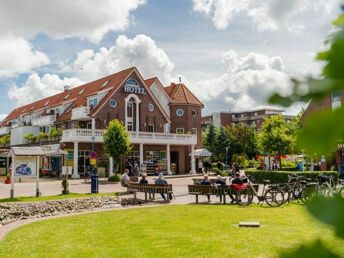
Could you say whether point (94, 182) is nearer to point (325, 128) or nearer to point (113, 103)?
point (113, 103)

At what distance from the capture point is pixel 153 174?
44.3 meters

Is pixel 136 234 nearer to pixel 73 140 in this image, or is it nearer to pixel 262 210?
pixel 262 210

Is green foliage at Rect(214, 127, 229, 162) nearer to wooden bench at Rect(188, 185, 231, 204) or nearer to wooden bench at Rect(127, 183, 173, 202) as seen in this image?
wooden bench at Rect(127, 183, 173, 202)

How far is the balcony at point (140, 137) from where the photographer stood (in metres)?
39.1

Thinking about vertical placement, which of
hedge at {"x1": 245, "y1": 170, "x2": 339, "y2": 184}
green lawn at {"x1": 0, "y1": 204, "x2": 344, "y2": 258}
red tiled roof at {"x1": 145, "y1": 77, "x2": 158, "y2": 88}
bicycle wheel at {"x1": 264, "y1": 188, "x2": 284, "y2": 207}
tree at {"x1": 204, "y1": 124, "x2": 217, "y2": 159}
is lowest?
green lawn at {"x1": 0, "y1": 204, "x2": 344, "y2": 258}

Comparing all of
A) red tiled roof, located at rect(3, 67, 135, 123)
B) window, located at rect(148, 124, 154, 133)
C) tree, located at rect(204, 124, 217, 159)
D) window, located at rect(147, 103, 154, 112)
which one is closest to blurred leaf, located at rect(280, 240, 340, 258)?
red tiled roof, located at rect(3, 67, 135, 123)

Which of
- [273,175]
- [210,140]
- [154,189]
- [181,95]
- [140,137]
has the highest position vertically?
[181,95]

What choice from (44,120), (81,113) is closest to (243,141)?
(44,120)

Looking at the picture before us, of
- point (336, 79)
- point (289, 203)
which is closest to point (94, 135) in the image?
point (289, 203)

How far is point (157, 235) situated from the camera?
10461mm

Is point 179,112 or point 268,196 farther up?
point 179,112

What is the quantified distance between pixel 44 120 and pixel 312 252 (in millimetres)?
52492

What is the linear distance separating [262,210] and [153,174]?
97.2 feet

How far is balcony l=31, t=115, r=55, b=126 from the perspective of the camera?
49719 millimetres
